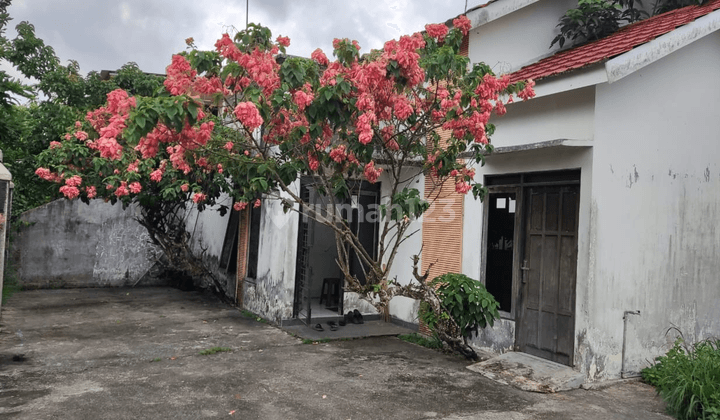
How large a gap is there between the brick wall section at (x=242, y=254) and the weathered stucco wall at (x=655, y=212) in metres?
6.88

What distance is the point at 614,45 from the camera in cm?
696

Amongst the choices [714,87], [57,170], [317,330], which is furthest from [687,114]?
[57,170]

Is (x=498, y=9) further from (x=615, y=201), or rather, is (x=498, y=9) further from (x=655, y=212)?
(x=655, y=212)

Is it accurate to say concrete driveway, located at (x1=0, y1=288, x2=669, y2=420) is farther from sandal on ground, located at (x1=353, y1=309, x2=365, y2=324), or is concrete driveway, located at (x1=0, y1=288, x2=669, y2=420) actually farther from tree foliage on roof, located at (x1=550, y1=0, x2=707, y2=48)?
tree foliage on roof, located at (x1=550, y1=0, x2=707, y2=48)

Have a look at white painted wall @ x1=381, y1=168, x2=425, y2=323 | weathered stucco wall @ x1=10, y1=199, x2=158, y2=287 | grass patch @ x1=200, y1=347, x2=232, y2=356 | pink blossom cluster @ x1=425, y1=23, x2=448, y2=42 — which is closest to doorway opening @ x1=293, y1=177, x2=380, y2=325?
white painted wall @ x1=381, y1=168, x2=425, y2=323

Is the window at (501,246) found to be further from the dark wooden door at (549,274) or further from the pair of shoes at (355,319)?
the pair of shoes at (355,319)

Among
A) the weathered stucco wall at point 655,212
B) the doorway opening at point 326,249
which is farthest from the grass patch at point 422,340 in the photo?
the weathered stucco wall at point 655,212

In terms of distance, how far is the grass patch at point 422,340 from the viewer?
800 cm

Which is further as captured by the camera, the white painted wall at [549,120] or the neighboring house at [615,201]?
the white painted wall at [549,120]

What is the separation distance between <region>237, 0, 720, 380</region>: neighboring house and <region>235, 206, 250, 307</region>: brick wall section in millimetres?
4877

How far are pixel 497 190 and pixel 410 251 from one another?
7.50ft

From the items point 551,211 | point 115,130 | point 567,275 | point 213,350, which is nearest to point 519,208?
point 551,211

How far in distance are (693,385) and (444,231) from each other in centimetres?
417

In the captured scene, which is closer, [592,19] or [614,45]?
[614,45]
